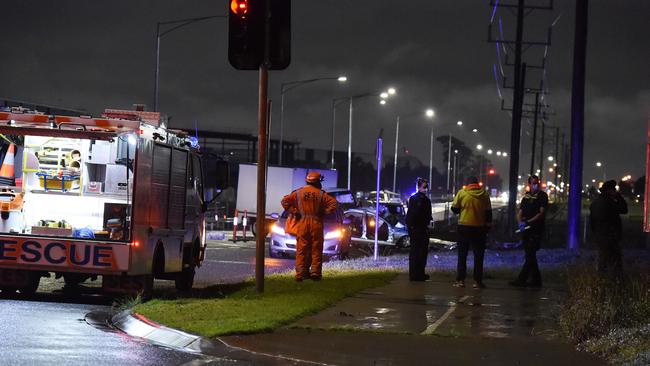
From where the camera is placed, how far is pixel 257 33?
12.5 meters

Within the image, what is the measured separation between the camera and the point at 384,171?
12188 cm

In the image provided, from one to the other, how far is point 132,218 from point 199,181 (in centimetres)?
392

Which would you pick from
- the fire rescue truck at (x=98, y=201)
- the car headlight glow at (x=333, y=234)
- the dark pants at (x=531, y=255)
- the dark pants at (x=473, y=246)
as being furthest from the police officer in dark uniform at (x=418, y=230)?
the car headlight glow at (x=333, y=234)

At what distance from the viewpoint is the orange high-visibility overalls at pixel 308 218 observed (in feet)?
48.0

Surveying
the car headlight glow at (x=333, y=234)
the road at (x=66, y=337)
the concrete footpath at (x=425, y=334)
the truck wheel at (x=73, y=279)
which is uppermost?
the car headlight glow at (x=333, y=234)

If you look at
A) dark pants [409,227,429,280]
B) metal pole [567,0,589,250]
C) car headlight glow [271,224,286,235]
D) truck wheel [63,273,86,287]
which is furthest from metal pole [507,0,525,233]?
truck wheel [63,273,86,287]

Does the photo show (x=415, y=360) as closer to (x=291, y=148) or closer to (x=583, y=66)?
(x=583, y=66)

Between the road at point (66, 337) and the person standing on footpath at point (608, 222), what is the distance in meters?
7.33

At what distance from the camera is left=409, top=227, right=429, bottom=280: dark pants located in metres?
16.8

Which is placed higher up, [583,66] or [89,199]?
[583,66]

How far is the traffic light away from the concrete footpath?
3.30 metres

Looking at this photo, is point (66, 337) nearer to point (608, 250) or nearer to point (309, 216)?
point (309, 216)

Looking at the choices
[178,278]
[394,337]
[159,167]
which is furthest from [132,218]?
[394,337]

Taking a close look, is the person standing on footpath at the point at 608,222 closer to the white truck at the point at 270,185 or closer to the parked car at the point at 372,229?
the parked car at the point at 372,229
